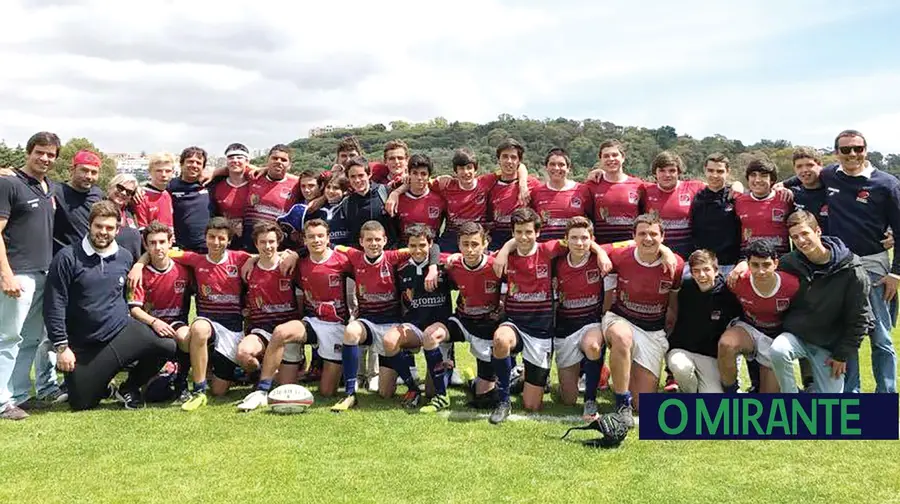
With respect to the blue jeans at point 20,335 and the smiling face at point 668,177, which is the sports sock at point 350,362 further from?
the smiling face at point 668,177

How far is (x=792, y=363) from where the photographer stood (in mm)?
5352

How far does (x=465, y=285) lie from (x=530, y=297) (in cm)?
62

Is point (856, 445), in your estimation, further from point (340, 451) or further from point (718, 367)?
point (340, 451)

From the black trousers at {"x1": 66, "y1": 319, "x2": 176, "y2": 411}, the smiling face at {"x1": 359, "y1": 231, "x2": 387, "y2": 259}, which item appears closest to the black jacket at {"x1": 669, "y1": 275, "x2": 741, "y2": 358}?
A: the smiling face at {"x1": 359, "y1": 231, "x2": 387, "y2": 259}

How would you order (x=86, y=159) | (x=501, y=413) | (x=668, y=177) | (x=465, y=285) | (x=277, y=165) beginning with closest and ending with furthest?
(x=501, y=413) < (x=465, y=285) < (x=86, y=159) < (x=668, y=177) < (x=277, y=165)

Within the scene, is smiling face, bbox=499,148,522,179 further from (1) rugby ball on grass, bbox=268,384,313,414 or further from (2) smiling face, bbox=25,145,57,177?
(2) smiling face, bbox=25,145,57,177

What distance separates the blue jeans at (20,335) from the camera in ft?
18.8

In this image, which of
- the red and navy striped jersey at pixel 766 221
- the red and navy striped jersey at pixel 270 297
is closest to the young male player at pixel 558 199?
the red and navy striped jersey at pixel 766 221

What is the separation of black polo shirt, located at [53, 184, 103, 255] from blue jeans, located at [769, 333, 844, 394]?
633cm

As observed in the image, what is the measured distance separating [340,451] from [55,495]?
1.77m

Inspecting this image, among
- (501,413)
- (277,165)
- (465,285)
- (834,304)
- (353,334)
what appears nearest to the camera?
(834,304)

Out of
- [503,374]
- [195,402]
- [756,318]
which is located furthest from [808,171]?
[195,402]

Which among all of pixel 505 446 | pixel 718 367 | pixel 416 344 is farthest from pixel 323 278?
pixel 718 367

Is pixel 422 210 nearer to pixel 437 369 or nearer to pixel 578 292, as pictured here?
pixel 437 369
